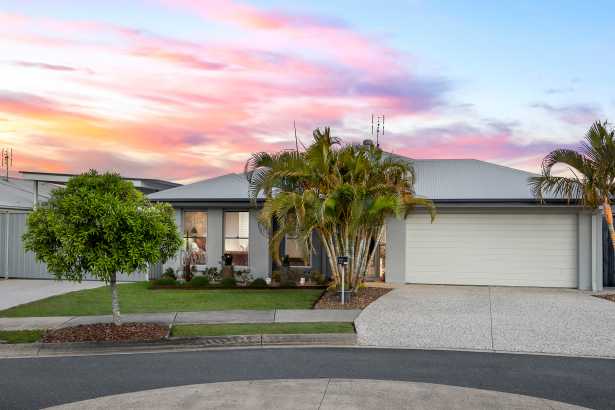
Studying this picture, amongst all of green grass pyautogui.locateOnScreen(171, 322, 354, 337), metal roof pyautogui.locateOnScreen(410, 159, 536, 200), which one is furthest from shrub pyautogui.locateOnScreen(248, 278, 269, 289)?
green grass pyautogui.locateOnScreen(171, 322, 354, 337)

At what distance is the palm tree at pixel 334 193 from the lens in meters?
16.3

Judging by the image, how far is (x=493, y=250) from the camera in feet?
65.5

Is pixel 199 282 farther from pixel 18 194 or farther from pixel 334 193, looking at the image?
pixel 18 194

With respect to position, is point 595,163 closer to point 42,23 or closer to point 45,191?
point 42,23

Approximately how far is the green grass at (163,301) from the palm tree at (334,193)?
132 centimetres

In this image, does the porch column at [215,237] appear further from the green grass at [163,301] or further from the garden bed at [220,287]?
the green grass at [163,301]

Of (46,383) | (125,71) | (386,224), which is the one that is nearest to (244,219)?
(386,224)

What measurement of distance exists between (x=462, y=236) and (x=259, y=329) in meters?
9.44

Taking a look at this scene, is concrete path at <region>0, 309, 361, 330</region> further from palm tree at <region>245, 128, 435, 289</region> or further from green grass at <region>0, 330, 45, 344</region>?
palm tree at <region>245, 128, 435, 289</region>

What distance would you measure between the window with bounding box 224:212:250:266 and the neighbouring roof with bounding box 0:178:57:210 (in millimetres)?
6397

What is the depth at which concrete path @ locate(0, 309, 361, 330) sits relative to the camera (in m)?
13.7

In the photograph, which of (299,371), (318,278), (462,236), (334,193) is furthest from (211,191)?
(299,371)

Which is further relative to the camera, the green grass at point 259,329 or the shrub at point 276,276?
the shrub at point 276,276

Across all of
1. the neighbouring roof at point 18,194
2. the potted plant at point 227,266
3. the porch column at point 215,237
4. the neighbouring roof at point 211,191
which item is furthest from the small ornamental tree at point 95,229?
the neighbouring roof at point 18,194
